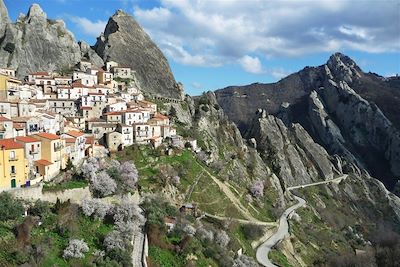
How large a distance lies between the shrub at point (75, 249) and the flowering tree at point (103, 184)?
11436 mm

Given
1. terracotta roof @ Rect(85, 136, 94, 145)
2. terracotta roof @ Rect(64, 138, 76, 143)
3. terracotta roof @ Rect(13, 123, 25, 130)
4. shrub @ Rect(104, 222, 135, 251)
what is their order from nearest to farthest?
shrub @ Rect(104, 222, 135, 251)
terracotta roof @ Rect(13, 123, 25, 130)
terracotta roof @ Rect(64, 138, 76, 143)
terracotta roof @ Rect(85, 136, 94, 145)

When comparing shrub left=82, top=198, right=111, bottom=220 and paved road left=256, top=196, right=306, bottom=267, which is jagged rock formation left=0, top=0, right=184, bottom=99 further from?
shrub left=82, top=198, right=111, bottom=220

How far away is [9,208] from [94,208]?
9.67 metres

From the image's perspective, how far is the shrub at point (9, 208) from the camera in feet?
135

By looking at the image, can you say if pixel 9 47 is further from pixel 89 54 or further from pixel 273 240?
pixel 273 240

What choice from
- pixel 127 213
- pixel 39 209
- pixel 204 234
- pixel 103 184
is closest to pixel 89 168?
pixel 103 184

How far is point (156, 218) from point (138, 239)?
15.5ft

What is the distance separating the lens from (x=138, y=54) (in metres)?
115

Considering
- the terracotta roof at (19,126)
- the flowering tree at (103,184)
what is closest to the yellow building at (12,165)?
the terracotta roof at (19,126)

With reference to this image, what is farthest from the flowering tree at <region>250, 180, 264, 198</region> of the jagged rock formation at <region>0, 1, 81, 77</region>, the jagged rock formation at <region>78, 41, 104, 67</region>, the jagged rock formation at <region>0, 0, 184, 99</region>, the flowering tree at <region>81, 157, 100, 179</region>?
A: the jagged rock formation at <region>0, 1, 81, 77</region>

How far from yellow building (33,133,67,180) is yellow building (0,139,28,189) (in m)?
2.63

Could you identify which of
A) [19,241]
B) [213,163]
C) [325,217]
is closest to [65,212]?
[19,241]

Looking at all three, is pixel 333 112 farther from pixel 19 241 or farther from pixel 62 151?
pixel 19 241

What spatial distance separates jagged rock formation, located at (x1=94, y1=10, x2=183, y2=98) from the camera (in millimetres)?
111125
